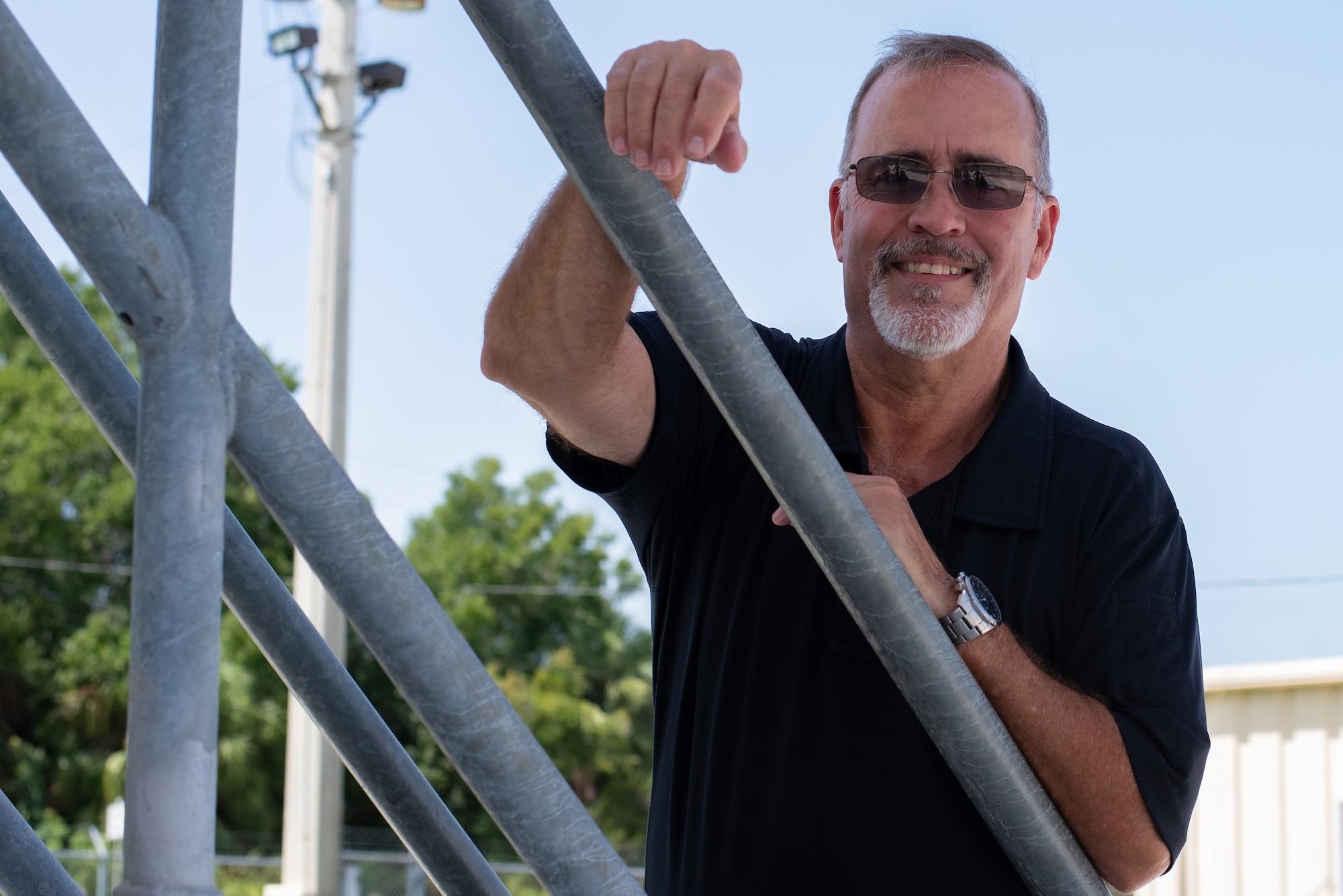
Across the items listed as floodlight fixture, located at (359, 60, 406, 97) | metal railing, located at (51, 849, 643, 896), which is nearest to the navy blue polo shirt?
floodlight fixture, located at (359, 60, 406, 97)

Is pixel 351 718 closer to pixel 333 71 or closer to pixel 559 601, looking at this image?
pixel 333 71

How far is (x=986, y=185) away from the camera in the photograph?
1.97 meters

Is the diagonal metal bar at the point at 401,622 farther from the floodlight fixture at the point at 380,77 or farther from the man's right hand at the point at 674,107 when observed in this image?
the floodlight fixture at the point at 380,77

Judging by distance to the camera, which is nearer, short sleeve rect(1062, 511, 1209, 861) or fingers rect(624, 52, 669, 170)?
fingers rect(624, 52, 669, 170)

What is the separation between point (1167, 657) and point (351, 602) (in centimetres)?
105

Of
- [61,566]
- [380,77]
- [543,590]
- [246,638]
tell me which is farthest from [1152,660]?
[543,590]

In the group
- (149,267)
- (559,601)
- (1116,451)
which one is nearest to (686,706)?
(1116,451)

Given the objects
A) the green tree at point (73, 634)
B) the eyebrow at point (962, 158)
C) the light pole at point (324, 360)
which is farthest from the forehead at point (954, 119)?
the green tree at point (73, 634)

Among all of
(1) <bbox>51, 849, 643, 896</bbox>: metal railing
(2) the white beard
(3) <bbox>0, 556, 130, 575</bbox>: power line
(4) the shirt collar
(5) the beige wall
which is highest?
(3) <bbox>0, 556, 130, 575</bbox>: power line

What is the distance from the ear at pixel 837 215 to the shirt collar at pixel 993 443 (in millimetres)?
207

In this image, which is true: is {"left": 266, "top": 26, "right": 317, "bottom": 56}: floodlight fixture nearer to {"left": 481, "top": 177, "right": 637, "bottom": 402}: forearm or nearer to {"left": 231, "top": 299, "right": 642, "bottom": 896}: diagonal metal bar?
{"left": 481, "top": 177, "right": 637, "bottom": 402}: forearm

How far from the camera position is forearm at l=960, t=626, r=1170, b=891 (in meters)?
1.29

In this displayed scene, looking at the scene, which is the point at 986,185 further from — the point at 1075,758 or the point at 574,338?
the point at 1075,758

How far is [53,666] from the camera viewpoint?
78.9ft
